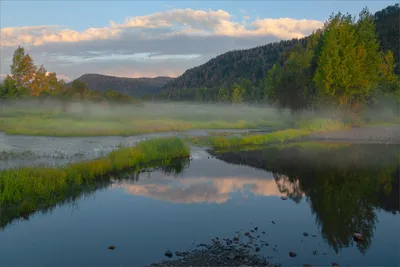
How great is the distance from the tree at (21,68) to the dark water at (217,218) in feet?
253

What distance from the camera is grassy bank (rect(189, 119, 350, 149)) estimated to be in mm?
42656

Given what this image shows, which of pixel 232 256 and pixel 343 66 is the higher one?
pixel 343 66

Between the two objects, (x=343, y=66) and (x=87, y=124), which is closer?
(x=343, y=66)

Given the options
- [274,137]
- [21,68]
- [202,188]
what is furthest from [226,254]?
[21,68]

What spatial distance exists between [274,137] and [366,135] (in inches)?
589

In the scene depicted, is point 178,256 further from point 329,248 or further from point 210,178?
point 210,178

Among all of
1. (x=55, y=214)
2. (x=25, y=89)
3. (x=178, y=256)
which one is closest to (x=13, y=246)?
(x=55, y=214)

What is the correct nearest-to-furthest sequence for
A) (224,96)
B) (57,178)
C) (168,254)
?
(168,254)
(57,178)
(224,96)

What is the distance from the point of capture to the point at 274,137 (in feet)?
155

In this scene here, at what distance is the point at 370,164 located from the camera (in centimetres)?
2859

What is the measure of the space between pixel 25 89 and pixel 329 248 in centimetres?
9313

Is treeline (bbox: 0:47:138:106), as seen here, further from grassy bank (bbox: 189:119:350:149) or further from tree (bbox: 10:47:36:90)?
grassy bank (bbox: 189:119:350:149)

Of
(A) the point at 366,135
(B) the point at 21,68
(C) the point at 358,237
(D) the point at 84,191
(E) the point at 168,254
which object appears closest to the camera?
(E) the point at 168,254

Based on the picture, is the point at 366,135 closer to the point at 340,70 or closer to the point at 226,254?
the point at 340,70
